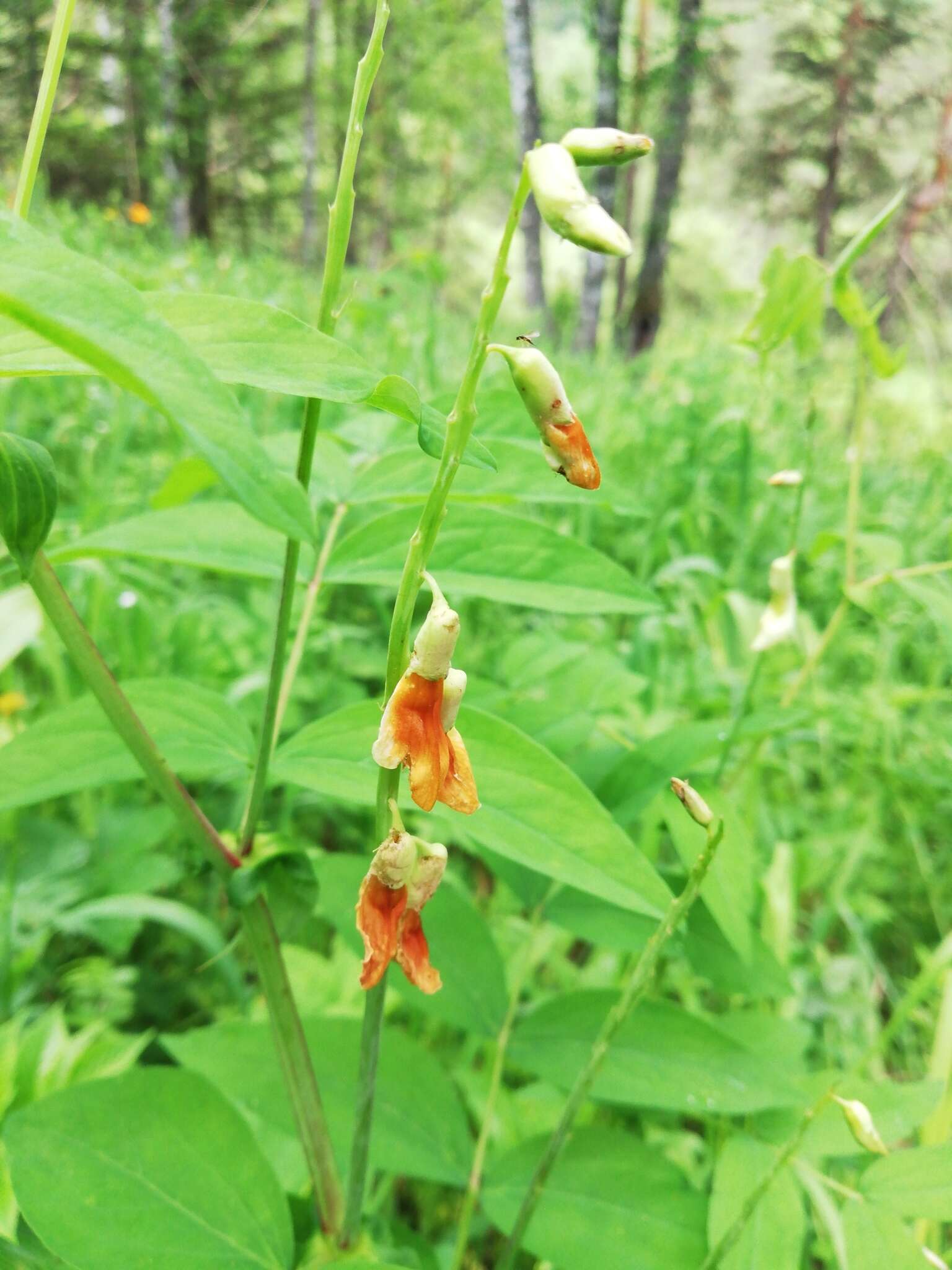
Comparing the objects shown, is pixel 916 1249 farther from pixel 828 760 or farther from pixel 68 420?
pixel 68 420

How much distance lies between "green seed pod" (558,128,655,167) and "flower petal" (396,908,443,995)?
1.46ft

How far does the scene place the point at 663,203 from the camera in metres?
11.4

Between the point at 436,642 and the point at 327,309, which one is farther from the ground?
the point at 327,309

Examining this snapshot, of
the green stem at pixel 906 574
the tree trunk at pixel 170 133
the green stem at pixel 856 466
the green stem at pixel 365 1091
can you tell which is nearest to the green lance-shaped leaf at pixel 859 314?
the green stem at pixel 856 466

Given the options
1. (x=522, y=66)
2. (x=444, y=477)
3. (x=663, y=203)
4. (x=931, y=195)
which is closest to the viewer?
(x=444, y=477)

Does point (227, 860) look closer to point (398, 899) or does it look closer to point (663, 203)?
point (398, 899)

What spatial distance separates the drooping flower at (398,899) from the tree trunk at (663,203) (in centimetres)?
1128

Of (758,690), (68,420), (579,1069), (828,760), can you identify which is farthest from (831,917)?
(68,420)

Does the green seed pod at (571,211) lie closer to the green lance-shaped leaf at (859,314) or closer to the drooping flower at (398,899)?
the drooping flower at (398,899)

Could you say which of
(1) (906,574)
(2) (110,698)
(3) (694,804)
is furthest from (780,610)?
(2) (110,698)

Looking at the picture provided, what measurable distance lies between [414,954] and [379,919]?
1.6 inches

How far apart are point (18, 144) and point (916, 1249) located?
17184 millimetres

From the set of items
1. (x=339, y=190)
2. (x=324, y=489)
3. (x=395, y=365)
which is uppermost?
(x=339, y=190)

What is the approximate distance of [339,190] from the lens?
49 cm
